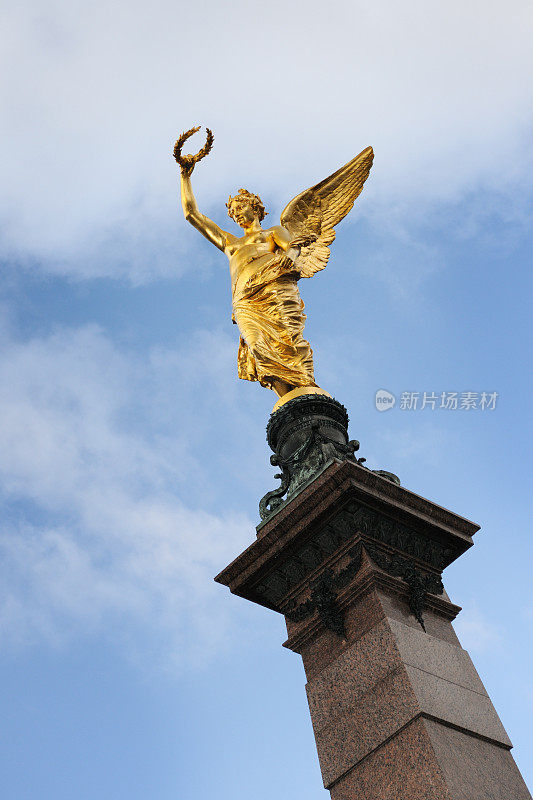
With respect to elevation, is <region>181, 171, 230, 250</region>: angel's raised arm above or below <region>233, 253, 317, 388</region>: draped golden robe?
above

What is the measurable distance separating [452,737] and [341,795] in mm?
951

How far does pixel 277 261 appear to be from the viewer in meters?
11.8

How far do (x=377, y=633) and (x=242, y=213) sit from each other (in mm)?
7745

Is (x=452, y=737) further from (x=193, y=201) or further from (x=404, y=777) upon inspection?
(x=193, y=201)

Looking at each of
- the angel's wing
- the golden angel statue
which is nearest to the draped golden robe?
the golden angel statue

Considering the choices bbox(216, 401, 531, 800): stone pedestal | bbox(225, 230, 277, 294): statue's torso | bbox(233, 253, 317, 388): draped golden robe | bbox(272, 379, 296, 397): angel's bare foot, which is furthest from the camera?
bbox(225, 230, 277, 294): statue's torso

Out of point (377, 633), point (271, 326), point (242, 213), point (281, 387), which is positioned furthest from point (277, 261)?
point (377, 633)

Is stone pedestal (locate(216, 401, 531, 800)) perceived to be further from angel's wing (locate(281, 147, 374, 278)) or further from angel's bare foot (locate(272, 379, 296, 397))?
angel's wing (locate(281, 147, 374, 278))

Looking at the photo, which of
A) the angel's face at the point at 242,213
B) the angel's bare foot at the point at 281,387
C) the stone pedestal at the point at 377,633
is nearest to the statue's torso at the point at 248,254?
the angel's face at the point at 242,213

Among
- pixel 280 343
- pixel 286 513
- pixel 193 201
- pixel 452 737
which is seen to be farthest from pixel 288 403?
pixel 193 201

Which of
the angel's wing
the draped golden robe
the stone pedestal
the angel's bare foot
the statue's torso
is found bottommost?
Result: the stone pedestal

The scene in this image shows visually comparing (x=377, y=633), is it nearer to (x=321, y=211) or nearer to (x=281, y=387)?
(x=281, y=387)

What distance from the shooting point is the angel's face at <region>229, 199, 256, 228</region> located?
1312 cm

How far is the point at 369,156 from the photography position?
1434 cm
